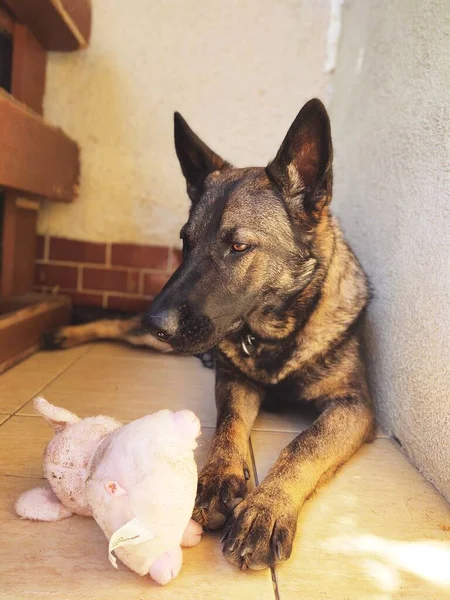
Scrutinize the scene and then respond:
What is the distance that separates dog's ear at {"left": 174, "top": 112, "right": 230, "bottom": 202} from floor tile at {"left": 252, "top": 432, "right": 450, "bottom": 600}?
0.99 m

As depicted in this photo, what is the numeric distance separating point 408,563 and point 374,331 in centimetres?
97

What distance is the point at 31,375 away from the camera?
1.96m

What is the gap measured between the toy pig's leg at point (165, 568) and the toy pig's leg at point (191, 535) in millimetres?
93

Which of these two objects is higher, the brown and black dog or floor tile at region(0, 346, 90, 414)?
the brown and black dog

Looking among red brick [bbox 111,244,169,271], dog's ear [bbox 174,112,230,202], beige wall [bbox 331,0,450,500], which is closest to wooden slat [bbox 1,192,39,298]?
red brick [bbox 111,244,169,271]

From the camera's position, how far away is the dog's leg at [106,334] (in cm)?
237

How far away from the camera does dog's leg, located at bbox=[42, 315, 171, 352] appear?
7.79 ft

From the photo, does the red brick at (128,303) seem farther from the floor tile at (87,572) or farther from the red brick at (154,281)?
the floor tile at (87,572)

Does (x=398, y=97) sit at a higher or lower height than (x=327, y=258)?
higher

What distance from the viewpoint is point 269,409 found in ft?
5.78

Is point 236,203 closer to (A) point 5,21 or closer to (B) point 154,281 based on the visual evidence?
(B) point 154,281

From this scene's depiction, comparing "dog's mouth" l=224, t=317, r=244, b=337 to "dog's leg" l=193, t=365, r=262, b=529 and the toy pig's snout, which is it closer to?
"dog's leg" l=193, t=365, r=262, b=529

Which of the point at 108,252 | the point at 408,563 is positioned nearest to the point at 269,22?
the point at 108,252

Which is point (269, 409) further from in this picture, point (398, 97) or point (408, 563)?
point (398, 97)
